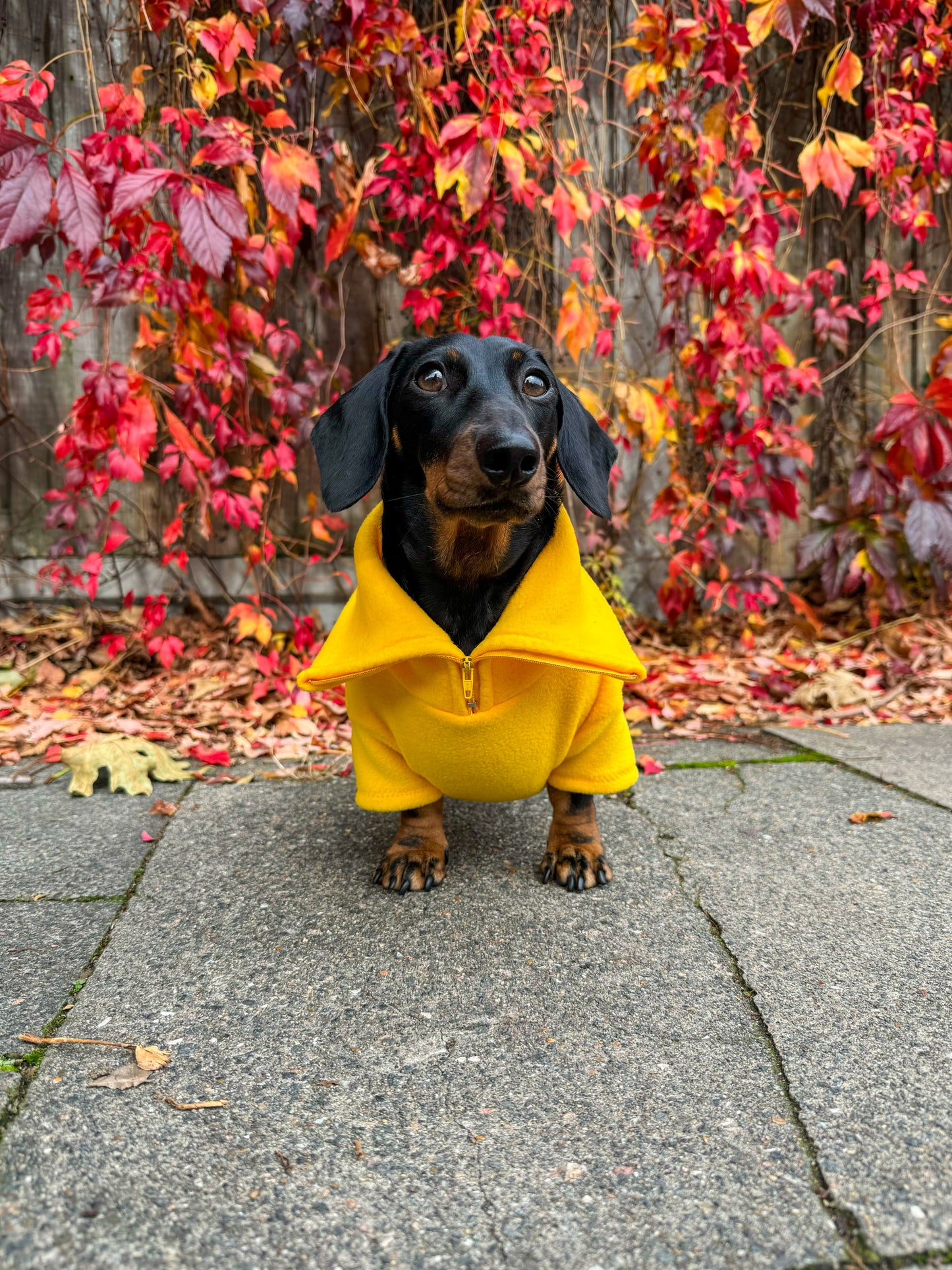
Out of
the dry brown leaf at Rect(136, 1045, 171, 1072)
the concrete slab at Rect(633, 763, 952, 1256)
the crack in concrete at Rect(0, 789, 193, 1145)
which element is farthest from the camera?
the dry brown leaf at Rect(136, 1045, 171, 1072)

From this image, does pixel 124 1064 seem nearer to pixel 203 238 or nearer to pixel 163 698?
pixel 203 238

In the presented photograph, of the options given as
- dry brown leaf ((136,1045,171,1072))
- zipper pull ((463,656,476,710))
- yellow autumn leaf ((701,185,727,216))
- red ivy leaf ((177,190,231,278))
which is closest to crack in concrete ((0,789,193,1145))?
dry brown leaf ((136,1045,171,1072))

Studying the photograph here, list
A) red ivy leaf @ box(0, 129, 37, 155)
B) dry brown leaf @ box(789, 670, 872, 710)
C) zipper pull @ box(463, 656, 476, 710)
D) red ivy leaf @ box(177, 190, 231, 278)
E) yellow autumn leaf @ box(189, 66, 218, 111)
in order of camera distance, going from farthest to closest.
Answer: dry brown leaf @ box(789, 670, 872, 710)
yellow autumn leaf @ box(189, 66, 218, 111)
red ivy leaf @ box(177, 190, 231, 278)
zipper pull @ box(463, 656, 476, 710)
red ivy leaf @ box(0, 129, 37, 155)

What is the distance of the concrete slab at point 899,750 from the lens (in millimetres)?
2615

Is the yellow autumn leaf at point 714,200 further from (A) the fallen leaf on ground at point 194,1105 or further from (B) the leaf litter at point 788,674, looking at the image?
(A) the fallen leaf on ground at point 194,1105

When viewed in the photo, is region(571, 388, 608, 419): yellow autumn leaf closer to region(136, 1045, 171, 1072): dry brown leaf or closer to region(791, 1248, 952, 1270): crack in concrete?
region(136, 1045, 171, 1072): dry brown leaf

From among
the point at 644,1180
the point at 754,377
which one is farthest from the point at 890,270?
the point at 644,1180

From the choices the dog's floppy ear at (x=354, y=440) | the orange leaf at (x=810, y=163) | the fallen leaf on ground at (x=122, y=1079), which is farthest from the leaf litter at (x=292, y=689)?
the orange leaf at (x=810, y=163)

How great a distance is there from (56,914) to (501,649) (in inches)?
42.8

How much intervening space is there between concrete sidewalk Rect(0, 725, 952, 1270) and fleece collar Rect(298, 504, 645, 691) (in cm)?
51

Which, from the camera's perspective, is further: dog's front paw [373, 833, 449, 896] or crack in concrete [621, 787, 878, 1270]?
dog's front paw [373, 833, 449, 896]

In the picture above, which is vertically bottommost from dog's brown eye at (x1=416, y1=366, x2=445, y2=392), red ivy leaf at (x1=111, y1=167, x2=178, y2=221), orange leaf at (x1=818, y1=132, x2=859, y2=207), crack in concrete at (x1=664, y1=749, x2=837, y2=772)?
crack in concrete at (x1=664, y1=749, x2=837, y2=772)

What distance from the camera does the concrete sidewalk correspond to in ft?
3.64

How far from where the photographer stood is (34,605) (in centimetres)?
391
